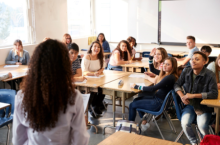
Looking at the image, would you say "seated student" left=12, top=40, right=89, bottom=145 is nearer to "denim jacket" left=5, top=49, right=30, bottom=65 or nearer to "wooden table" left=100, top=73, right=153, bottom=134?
"wooden table" left=100, top=73, right=153, bottom=134

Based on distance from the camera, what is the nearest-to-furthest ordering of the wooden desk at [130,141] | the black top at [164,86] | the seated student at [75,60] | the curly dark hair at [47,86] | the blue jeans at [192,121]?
the curly dark hair at [47,86] < the wooden desk at [130,141] < the blue jeans at [192,121] < the black top at [164,86] < the seated student at [75,60]

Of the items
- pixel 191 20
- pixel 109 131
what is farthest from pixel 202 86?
pixel 191 20

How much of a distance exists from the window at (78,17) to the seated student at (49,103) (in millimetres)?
7119

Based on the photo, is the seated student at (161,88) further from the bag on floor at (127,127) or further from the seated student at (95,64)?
the seated student at (95,64)

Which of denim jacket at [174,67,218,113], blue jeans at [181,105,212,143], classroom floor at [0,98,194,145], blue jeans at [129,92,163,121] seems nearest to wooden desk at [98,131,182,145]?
blue jeans at [181,105,212,143]

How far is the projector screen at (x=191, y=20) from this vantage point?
7414mm

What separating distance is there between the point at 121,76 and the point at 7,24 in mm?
3449

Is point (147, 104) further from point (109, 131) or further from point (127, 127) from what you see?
point (109, 131)

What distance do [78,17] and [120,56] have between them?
3.66 metres

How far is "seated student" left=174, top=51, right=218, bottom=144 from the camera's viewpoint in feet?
9.61

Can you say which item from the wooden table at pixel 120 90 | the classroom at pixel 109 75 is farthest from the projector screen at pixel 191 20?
the wooden table at pixel 120 90

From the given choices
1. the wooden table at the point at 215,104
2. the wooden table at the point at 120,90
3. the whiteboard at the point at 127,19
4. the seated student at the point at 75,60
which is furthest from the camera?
the whiteboard at the point at 127,19

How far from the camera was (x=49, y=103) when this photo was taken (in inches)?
52.0

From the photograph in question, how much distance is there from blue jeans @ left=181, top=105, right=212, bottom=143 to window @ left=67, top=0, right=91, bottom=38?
19.8 ft
